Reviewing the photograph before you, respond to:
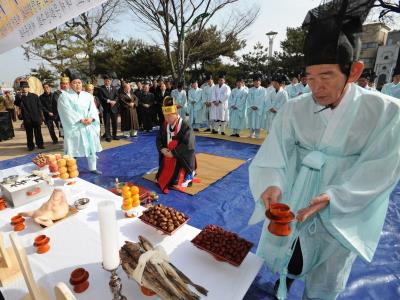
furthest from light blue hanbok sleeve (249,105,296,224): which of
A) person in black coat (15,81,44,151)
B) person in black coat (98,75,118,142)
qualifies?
person in black coat (15,81,44,151)

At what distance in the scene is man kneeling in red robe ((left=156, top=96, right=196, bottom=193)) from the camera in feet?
13.5

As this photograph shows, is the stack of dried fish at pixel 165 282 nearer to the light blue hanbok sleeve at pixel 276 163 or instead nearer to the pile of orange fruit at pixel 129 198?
the light blue hanbok sleeve at pixel 276 163

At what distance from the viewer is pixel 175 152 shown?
410cm

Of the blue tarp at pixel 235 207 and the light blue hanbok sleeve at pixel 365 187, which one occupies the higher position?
the light blue hanbok sleeve at pixel 365 187

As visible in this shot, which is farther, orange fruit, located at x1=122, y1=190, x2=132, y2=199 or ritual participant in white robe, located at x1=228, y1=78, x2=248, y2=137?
ritual participant in white robe, located at x1=228, y1=78, x2=248, y2=137

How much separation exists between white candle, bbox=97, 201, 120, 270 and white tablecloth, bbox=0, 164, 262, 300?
0.41 meters

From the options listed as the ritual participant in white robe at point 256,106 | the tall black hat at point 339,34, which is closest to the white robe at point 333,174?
the tall black hat at point 339,34

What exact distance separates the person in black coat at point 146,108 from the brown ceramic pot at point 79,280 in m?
8.33

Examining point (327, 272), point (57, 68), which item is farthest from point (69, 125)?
point (57, 68)

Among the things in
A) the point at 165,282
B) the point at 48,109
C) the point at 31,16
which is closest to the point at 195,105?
the point at 48,109

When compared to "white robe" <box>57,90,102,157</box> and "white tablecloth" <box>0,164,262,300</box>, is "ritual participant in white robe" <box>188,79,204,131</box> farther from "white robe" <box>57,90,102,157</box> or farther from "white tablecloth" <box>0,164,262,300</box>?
"white tablecloth" <box>0,164,262,300</box>

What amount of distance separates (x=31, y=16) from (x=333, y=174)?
3.08 metres

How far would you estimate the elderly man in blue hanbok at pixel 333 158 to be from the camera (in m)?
1.31

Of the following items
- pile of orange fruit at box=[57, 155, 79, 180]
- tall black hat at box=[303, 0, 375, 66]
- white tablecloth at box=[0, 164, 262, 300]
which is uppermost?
tall black hat at box=[303, 0, 375, 66]
